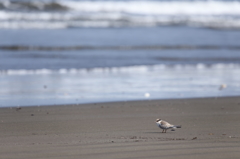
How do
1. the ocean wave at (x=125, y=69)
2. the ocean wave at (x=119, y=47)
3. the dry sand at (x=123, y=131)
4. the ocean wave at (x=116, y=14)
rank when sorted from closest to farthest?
the dry sand at (x=123, y=131), the ocean wave at (x=125, y=69), the ocean wave at (x=119, y=47), the ocean wave at (x=116, y=14)

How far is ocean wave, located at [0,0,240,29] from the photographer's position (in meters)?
33.6

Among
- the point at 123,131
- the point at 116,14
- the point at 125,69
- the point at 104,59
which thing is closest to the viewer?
the point at 123,131

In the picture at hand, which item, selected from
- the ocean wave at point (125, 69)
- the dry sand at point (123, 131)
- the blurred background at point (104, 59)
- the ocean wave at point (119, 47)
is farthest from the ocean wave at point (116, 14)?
the dry sand at point (123, 131)

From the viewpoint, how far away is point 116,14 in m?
40.3

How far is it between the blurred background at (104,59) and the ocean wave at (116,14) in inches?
3.4

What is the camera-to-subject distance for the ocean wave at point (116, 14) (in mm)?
33559

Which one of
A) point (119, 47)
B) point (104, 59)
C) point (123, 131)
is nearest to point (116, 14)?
point (119, 47)

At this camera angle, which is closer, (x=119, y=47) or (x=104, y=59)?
(x=104, y=59)

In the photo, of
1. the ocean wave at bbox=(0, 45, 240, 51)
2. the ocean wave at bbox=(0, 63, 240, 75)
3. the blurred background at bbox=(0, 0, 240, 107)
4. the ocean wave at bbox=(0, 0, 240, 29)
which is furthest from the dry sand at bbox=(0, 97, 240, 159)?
the ocean wave at bbox=(0, 0, 240, 29)

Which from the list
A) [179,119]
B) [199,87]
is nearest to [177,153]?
[179,119]

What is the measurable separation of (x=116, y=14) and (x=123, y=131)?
34693 millimetres

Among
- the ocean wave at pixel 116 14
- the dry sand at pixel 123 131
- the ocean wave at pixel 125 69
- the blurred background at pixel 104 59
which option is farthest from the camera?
the ocean wave at pixel 116 14

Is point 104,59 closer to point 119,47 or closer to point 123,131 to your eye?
point 119,47

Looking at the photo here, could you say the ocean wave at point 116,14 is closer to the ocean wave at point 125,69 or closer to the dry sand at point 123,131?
the ocean wave at point 125,69
